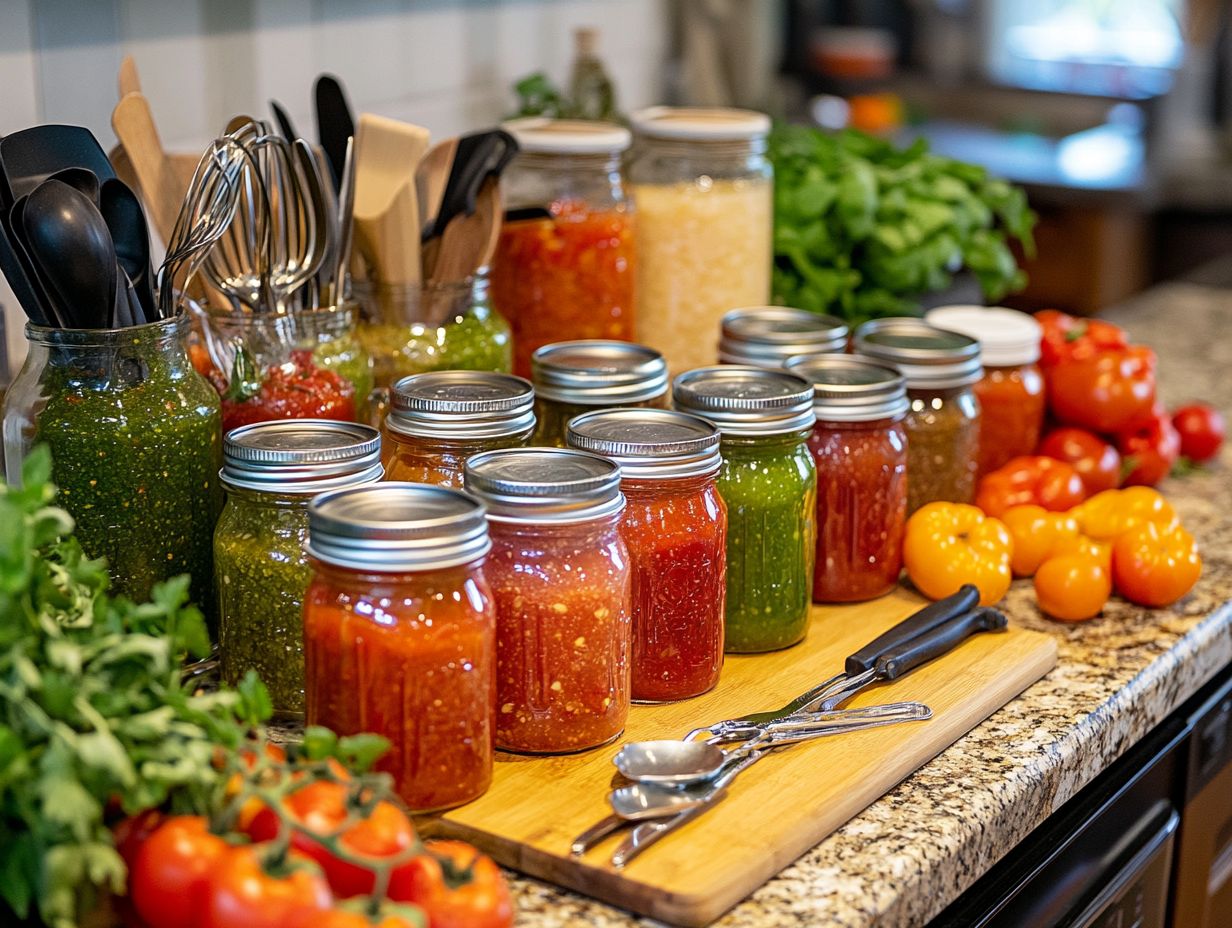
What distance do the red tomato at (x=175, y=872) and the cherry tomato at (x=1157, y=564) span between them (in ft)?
3.12

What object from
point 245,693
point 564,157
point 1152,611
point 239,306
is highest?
point 564,157

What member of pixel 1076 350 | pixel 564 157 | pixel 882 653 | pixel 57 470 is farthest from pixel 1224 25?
pixel 57 470

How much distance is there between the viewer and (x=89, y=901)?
0.82 m

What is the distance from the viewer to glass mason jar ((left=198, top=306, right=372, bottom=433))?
4.02ft

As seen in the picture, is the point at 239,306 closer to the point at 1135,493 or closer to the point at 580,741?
the point at 580,741

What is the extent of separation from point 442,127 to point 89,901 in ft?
4.01

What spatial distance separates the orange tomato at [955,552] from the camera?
140 cm

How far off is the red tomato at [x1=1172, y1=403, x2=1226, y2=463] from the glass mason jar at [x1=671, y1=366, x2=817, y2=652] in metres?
0.80

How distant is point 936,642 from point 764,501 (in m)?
0.19

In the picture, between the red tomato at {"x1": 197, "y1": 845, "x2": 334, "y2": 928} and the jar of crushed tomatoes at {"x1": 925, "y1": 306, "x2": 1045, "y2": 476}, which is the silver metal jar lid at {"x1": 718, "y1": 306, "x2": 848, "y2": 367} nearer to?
the jar of crushed tomatoes at {"x1": 925, "y1": 306, "x2": 1045, "y2": 476}

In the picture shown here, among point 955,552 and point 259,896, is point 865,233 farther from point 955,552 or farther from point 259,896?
point 259,896

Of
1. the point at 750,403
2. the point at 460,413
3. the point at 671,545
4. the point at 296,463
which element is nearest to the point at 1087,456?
the point at 750,403

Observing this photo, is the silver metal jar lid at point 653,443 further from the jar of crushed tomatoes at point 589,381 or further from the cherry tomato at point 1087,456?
the cherry tomato at point 1087,456

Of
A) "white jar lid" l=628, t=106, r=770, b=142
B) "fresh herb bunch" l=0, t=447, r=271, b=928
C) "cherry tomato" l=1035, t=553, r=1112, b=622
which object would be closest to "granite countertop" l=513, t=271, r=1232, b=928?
"cherry tomato" l=1035, t=553, r=1112, b=622
